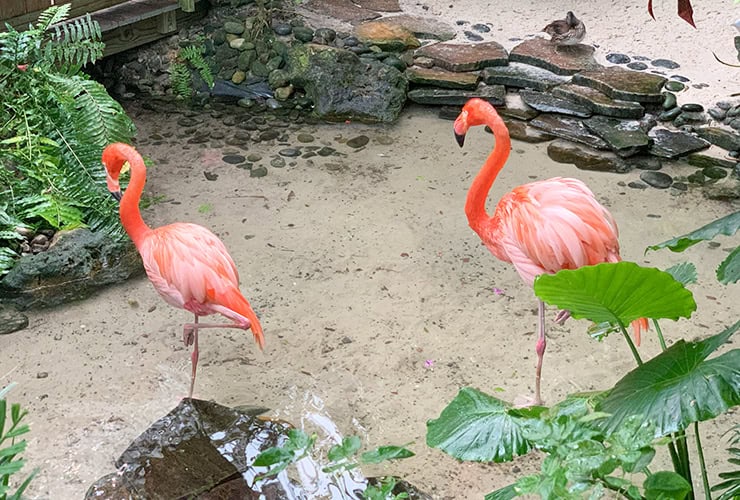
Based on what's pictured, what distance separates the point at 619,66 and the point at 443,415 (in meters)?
4.43

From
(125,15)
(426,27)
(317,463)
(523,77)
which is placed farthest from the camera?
(426,27)

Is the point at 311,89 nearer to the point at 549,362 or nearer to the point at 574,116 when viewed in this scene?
the point at 574,116

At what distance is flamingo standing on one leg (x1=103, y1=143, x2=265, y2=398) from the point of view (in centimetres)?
293

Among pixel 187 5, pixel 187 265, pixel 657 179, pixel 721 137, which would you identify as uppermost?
pixel 187 5

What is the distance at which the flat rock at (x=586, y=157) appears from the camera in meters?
4.84

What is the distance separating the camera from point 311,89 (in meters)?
5.55

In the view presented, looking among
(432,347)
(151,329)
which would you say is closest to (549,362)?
(432,347)

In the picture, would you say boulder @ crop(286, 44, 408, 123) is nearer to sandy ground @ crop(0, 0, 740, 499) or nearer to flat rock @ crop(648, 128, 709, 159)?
sandy ground @ crop(0, 0, 740, 499)

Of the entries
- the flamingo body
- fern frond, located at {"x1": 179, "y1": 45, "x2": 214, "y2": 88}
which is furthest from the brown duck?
the flamingo body

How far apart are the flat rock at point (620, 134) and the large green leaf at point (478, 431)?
10.6 feet

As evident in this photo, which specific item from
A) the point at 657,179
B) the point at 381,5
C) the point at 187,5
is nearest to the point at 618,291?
the point at 657,179

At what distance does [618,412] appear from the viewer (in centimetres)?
169

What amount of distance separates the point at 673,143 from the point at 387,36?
2.23 metres

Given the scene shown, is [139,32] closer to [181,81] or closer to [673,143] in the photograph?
[181,81]
